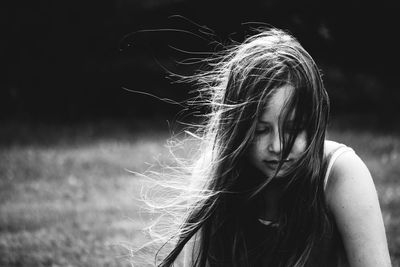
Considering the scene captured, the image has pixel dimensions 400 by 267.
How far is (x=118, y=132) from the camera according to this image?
12523 mm

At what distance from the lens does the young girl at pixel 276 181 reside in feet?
7.73

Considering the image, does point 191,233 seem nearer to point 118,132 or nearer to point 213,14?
point 118,132

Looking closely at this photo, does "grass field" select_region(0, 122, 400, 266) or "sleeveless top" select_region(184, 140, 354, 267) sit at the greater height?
"sleeveless top" select_region(184, 140, 354, 267)

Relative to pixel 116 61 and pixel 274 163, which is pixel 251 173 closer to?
pixel 274 163

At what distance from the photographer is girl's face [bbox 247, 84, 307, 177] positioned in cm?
236

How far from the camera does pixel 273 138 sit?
2.38m

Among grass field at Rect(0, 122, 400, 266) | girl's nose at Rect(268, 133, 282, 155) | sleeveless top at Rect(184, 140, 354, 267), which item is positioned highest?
girl's nose at Rect(268, 133, 282, 155)

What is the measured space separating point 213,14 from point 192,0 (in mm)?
735

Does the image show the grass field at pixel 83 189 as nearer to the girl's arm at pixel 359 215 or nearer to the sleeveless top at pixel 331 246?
the sleeveless top at pixel 331 246

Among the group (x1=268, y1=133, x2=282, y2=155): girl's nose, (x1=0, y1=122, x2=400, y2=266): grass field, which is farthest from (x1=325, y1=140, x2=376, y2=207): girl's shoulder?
(x1=0, y1=122, x2=400, y2=266): grass field

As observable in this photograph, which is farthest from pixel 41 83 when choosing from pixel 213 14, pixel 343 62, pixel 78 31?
pixel 343 62

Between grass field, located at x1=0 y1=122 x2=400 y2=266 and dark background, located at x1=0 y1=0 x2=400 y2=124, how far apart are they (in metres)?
2.60

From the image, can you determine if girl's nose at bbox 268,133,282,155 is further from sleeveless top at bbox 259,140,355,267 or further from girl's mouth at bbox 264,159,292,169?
sleeveless top at bbox 259,140,355,267

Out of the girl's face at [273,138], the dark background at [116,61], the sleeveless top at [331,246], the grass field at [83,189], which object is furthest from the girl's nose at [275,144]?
the dark background at [116,61]
